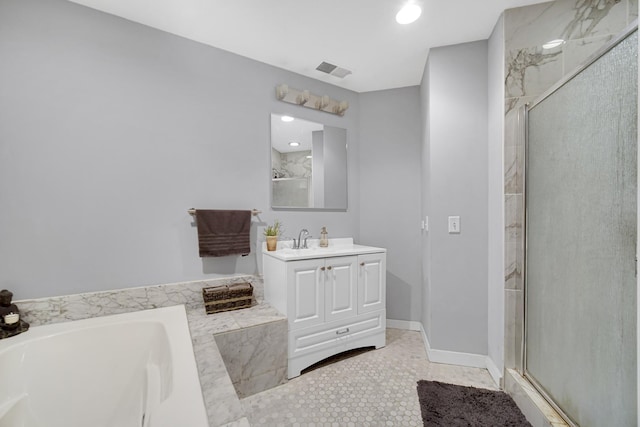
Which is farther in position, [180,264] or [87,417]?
[180,264]

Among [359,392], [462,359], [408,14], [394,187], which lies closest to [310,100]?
[408,14]

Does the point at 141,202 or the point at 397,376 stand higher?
the point at 141,202

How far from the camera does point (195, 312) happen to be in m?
1.81

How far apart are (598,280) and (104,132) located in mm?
2664

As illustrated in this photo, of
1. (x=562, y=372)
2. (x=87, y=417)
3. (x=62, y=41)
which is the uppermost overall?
(x=62, y=41)

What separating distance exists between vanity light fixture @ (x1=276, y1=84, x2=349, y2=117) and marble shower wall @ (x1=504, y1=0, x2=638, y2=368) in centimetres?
133

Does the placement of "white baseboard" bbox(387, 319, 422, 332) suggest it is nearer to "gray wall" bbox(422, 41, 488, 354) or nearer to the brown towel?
"gray wall" bbox(422, 41, 488, 354)

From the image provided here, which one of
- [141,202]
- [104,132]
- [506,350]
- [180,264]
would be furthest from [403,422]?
[104,132]

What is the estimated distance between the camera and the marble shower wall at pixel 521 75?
1486mm

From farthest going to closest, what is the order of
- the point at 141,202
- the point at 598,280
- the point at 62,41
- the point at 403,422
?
1. the point at 141,202
2. the point at 62,41
3. the point at 403,422
4. the point at 598,280

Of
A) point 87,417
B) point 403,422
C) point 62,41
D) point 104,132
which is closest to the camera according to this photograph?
point 87,417

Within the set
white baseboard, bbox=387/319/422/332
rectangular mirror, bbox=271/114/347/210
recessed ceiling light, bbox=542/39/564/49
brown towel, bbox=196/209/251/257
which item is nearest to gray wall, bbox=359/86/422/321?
white baseboard, bbox=387/319/422/332

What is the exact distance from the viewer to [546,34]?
5.05ft

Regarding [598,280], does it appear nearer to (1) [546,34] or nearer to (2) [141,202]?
(1) [546,34]
